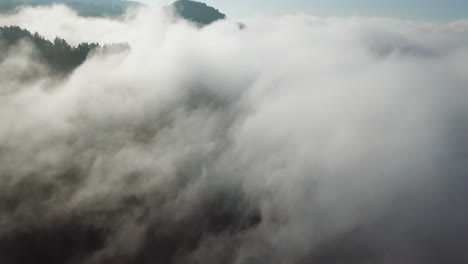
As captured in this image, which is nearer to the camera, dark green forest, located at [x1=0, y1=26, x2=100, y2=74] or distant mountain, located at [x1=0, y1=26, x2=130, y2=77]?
distant mountain, located at [x1=0, y1=26, x2=130, y2=77]

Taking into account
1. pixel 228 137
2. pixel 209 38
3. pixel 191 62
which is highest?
pixel 209 38

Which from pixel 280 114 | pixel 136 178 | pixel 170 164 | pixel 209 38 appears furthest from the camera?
pixel 209 38

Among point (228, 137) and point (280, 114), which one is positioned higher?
point (280, 114)

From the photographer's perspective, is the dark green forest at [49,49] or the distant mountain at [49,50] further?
the dark green forest at [49,49]

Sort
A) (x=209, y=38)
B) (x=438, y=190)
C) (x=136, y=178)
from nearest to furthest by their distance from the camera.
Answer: (x=136, y=178), (x=438, y=190), (x=209, y=38)

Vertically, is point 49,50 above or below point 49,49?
below

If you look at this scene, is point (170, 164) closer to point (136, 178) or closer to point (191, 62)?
point (136, 178)

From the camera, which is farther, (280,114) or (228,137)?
(280,114)

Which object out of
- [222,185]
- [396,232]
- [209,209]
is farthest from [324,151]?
[209,209]
